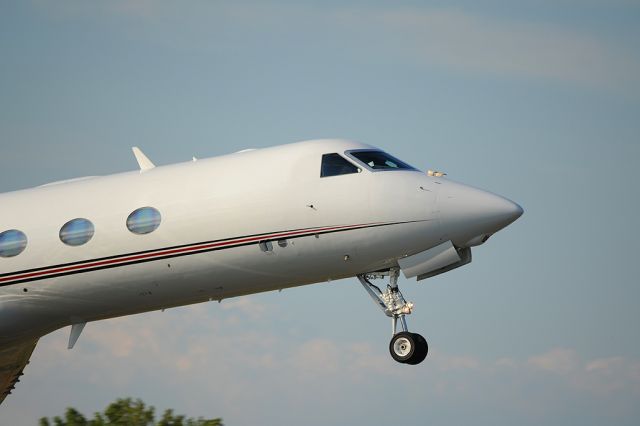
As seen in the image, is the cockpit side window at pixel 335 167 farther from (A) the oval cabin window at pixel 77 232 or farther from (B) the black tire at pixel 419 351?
(A) the oval cabin window at pixel 77 232

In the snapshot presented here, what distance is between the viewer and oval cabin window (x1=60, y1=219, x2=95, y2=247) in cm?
2772

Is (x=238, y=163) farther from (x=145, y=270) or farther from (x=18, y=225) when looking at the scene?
(x=18, y=225)

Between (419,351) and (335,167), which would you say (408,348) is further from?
(335,167)

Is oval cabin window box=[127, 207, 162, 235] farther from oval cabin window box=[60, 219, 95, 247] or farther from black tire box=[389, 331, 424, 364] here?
black tire box=[389, 331, 424, 364]

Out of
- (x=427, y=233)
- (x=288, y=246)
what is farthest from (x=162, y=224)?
(x=427, y=233)

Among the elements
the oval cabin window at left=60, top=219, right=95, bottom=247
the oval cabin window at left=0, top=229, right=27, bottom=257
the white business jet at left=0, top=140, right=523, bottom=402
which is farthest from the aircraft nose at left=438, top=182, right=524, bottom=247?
the oval cabin window at left=0, top=229, right=27, bottom=257

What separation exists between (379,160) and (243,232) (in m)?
3.25

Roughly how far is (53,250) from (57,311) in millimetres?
1482

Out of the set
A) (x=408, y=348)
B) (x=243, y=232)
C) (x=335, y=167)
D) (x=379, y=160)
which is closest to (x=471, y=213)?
(x=379, y=160)

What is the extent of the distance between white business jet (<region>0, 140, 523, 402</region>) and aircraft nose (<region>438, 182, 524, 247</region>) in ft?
0.08

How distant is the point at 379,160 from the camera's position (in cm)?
2769

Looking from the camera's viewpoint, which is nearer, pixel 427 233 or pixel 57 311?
pixel 427 233

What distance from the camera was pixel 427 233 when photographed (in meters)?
26.8

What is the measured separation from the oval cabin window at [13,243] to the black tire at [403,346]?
7988 mm
